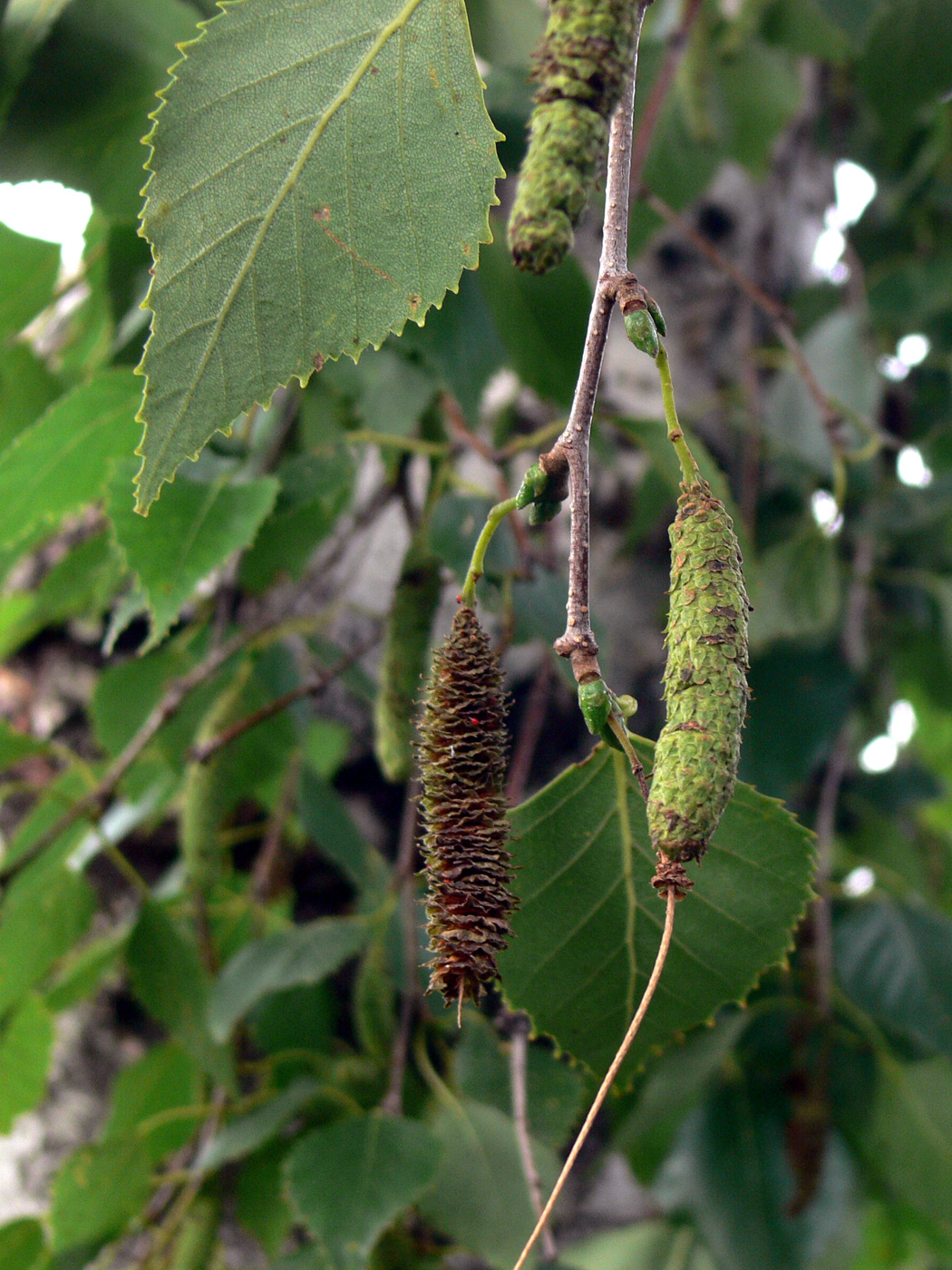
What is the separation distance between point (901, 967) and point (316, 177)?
1.06 metres

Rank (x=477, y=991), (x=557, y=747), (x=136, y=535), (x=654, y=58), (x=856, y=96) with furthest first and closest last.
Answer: (x=856, y=96)
(x=557, y=747)
(x=654, y=58)
(x=136, y=535)
(x=477, y=991)

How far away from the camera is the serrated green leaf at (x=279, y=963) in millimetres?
881

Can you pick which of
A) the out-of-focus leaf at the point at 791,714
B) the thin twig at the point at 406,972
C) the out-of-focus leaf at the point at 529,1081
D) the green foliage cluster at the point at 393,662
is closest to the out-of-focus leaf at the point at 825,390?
the green foliage cluster at the point at 393,662

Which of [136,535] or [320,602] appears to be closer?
[136,535]

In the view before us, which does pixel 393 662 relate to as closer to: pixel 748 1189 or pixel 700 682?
pixel 700 682

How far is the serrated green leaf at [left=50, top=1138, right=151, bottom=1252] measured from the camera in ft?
3.01

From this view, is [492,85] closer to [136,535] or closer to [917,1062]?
[136,535]

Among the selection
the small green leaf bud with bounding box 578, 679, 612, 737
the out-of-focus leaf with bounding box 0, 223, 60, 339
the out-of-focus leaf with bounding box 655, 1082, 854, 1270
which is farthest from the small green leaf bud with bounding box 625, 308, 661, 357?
the out-of-focus leaf with bounding box 655, 1082, 854, 1270

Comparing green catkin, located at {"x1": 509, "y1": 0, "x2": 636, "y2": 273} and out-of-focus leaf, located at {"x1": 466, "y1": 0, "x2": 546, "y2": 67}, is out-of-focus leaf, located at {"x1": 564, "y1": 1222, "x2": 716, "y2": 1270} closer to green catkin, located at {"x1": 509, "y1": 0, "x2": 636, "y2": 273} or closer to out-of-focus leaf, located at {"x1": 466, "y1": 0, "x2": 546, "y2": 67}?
green catkin, located at {"x1": 509, "y1": 0, "x2": 636, "y2": 273}

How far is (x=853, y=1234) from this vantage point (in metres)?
1.24

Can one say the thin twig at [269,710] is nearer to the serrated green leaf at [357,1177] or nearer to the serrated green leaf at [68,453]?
the serrated green leaf at [68,453]

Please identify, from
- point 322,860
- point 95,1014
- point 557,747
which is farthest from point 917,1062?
point 95,1014

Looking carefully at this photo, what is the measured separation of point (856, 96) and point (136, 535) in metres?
1.52

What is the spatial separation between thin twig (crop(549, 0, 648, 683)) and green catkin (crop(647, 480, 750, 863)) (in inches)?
1.6
